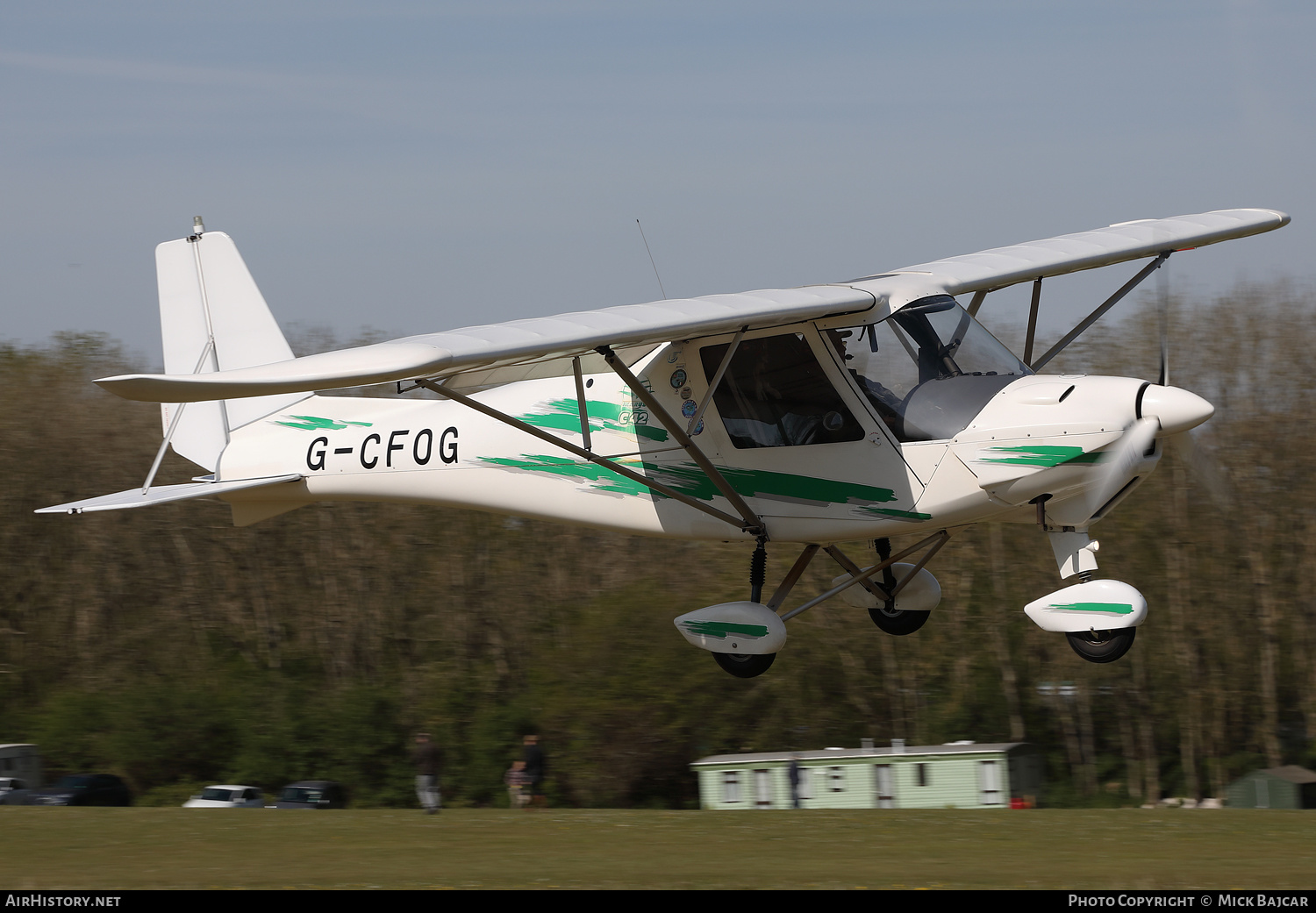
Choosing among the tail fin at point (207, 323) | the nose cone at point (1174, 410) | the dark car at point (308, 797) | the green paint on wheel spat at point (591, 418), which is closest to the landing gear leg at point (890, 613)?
the green paint on wheel spat at point (591, 418)

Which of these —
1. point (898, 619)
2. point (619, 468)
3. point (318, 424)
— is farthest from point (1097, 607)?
point (318, 424)

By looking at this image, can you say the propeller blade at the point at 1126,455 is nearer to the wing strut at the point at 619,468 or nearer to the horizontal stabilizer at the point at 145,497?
the wing strut at the point at 619,468

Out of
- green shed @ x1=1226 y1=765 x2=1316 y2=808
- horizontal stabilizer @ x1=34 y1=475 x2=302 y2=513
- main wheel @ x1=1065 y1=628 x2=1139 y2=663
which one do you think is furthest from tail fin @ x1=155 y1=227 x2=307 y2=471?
green shed @ x1=1226 y1=765 x2=1316 y2=808

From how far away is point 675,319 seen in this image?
9.60m

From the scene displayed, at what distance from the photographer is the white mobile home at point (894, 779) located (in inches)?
1107

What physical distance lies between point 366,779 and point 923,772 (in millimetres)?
16723

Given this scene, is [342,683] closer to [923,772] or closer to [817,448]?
[923,772]

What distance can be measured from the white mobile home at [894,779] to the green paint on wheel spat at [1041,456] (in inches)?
756

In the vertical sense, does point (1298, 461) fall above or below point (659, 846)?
above

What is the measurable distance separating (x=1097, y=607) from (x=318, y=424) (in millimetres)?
7432

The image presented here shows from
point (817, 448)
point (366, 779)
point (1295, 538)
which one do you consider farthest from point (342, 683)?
point (817, 448)

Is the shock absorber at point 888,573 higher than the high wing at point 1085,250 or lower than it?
lower

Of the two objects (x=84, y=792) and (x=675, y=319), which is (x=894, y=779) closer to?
(x=84, y=792)
